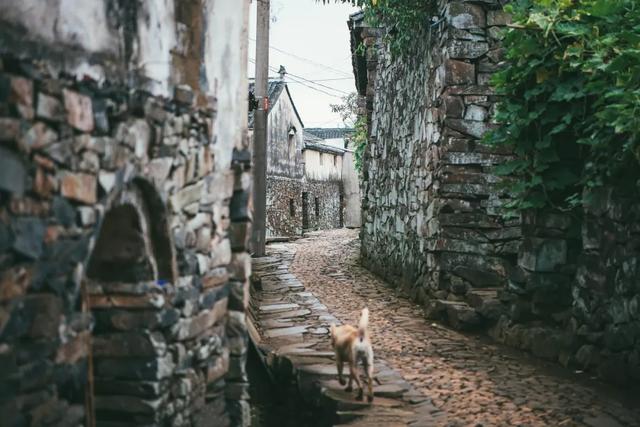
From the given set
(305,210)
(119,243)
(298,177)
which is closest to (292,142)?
(298,177)

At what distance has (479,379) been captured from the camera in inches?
222

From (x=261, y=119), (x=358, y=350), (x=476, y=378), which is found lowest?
(x=476, y=378)

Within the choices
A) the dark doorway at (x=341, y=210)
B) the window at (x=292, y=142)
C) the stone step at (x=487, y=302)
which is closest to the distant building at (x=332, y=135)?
the dark doorway at (x=341, y=210)

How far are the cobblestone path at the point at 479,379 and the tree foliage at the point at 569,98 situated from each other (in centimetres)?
138

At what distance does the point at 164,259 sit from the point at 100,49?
1242 millimetres

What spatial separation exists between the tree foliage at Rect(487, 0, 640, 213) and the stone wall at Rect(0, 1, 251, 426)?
7.87 ft

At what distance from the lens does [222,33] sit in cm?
480

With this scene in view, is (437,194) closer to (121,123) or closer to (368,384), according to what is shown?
(368,384)

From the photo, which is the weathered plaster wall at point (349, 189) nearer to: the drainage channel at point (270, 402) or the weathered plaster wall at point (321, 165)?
the weathered plaster wall at point (321, 165)

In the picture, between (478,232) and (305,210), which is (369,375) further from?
(305,210)

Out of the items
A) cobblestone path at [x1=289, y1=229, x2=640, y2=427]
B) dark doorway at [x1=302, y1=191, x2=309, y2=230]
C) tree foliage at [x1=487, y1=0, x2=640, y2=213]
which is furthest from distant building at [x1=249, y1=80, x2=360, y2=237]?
tree foliage at [x1=487, y1=0, x2=640, y2=213]

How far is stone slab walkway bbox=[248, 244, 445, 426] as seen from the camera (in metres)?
4.95

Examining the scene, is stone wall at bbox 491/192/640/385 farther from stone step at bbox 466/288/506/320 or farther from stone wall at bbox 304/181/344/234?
stone wall at bbox 304/181/344/234

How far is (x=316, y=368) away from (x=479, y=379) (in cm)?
125
